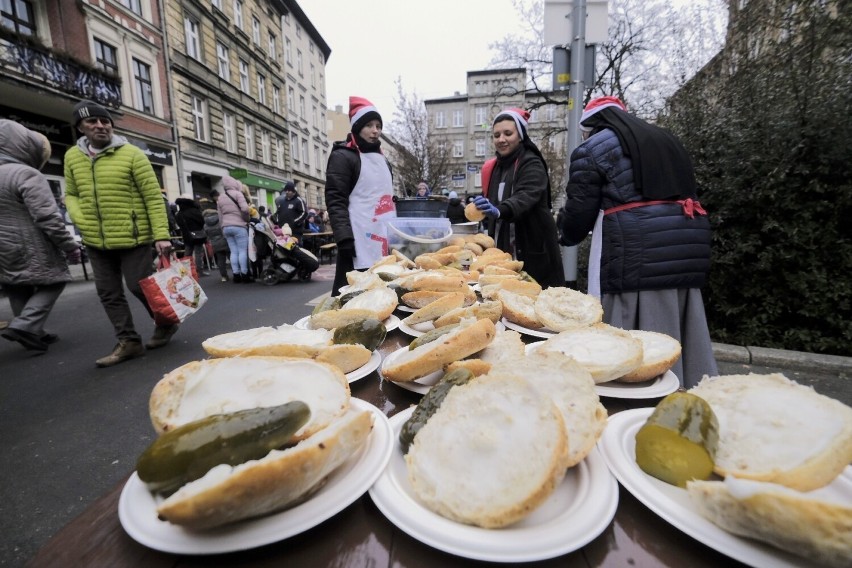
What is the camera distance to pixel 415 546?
620 mm

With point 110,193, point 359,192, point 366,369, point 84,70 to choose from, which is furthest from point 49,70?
point 366,369

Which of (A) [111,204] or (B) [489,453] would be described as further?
(A) [111,204]

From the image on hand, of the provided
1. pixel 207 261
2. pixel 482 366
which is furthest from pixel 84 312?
pixel 482 366

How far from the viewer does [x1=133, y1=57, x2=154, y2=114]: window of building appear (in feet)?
55.3

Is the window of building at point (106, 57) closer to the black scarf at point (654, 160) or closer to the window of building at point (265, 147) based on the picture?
the window of building at point (265, 147)

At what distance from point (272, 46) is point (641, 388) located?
3595 cm

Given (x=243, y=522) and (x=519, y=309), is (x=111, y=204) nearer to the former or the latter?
(x=519, y=309)

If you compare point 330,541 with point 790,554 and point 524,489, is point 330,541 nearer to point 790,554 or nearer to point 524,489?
point 524,489

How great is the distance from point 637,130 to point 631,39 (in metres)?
15.1

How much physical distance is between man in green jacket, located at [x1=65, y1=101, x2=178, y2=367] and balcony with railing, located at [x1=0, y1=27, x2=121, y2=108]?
1177 centimetres

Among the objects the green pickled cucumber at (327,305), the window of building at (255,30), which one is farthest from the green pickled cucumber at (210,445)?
the window of building at (255,30)

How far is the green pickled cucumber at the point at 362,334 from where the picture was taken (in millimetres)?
1354

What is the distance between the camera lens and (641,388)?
1118 mm

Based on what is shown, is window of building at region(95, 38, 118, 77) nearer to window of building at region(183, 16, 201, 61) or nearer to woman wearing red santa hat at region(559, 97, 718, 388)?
window of building at region(183, 16, 201, 61)
